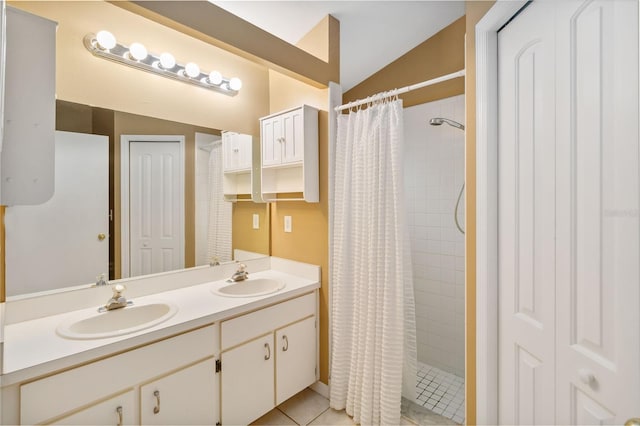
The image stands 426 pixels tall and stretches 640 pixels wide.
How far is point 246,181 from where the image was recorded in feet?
7.58

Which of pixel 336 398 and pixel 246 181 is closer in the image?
pixel 336 398

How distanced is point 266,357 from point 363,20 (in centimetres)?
236

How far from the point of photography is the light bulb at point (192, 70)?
187cm

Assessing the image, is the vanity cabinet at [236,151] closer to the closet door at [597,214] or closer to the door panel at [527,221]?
the door panel at [527,221]

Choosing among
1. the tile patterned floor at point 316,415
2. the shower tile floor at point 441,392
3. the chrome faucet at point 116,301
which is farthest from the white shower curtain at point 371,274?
the chrome faucet at point 116,301

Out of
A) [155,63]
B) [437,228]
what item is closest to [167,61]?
[155,63]

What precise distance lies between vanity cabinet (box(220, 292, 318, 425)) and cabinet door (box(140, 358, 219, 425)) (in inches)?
2.8

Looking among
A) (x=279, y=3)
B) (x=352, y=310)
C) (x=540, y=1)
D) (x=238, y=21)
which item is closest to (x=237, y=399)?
(x=352, y=310)

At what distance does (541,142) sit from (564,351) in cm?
69

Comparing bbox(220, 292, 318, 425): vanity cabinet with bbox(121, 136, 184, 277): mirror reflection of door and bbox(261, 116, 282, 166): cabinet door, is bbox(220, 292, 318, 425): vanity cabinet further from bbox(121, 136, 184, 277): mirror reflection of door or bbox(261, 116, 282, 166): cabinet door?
bbox(261, 116, 282, 166): cabinet door

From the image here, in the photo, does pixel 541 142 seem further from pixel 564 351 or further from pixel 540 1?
pixel 564 351

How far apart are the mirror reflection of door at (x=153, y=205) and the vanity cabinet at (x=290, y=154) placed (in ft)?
1.99

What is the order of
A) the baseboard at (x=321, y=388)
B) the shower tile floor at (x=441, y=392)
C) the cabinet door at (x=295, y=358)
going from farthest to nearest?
the baseboard at (x=321, y=388) → the shower tile floor at (x=441, y=392) → the cabinet door at (x=295, y=358)

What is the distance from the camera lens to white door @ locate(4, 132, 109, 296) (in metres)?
1.34
